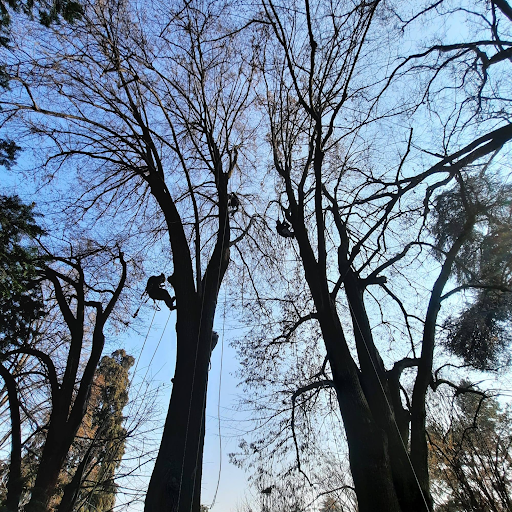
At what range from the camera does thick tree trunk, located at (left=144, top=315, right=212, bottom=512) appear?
247 centimetres

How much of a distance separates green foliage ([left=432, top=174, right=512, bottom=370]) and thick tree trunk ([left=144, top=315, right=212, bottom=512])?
3.24m

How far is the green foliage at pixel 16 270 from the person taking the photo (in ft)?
10.3

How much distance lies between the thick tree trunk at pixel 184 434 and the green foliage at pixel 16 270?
166 cm

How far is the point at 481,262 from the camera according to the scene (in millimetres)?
4434

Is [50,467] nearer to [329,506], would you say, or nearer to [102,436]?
[102,436]

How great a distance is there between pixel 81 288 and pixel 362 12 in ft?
17.4

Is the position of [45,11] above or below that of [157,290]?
above

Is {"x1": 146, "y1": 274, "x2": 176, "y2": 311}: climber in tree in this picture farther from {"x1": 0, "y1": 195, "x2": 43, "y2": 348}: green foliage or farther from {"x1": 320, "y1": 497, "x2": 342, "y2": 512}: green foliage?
{"x1": 320, "y1": 497, "x2": 342, "y2": 512}: green foliage

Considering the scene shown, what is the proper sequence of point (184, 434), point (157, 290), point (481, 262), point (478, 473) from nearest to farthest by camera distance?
point (184, 434)
point (478, 473)
point (157, 290)
point (481, 262)

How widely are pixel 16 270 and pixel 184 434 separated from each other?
2.32 meters

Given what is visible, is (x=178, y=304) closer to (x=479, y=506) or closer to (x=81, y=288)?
(x=81, y=288)

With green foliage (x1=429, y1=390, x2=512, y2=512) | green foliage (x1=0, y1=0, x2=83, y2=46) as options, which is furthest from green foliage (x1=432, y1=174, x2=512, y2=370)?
green foliage (x1=0, y1=0, x2=83, y2=46)

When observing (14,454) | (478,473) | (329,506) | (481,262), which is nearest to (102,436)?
(14,454)

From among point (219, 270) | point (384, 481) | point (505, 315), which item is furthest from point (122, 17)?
point (505, 315)
